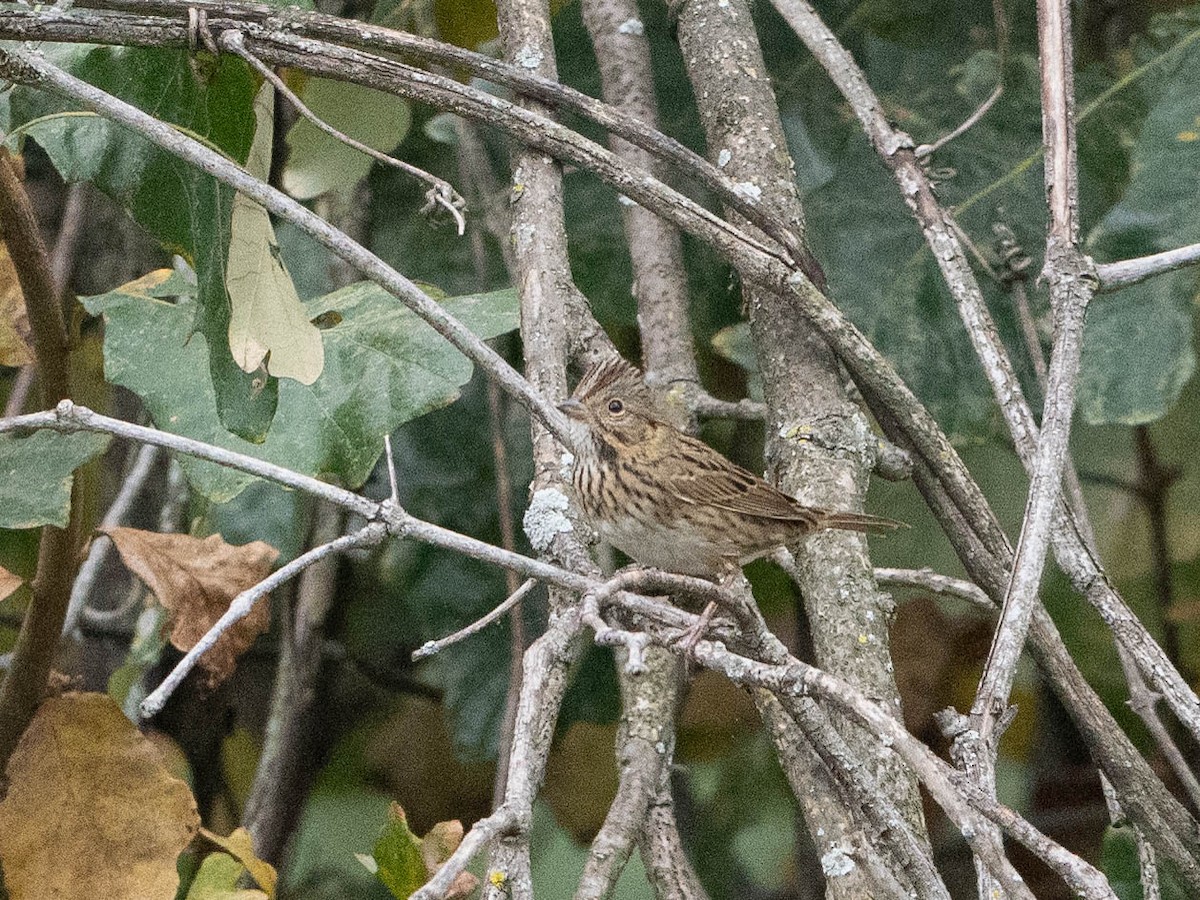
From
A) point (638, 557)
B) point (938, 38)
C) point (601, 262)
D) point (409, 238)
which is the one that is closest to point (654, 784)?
point (638, 557)

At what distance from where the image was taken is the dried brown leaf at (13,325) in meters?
2.69

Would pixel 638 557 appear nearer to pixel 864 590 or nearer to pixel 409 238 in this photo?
pixel 864 590

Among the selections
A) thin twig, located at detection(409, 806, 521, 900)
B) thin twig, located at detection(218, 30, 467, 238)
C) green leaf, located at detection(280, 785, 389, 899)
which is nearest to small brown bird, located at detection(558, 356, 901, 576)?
thin twig, located at detection(218, 30, 467, 238)

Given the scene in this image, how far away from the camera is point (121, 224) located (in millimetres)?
4211

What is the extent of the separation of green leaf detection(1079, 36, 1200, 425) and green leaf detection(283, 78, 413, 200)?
1608 mm

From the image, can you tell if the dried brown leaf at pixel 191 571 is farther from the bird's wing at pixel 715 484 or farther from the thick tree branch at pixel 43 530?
the bird's wing at pixel 715 484

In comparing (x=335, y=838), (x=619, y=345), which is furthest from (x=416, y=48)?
(x=335, y=838)

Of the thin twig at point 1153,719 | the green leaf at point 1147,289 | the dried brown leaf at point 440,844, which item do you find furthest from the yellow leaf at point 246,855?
the green leaf at point 1147,289

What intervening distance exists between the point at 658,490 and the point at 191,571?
0.96 m

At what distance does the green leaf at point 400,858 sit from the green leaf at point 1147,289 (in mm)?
1697

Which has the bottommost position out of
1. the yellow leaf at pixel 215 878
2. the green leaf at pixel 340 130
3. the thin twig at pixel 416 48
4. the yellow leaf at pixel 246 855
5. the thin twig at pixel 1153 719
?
the yellow leaf at pixel 215 878

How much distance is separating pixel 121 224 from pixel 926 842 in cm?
324

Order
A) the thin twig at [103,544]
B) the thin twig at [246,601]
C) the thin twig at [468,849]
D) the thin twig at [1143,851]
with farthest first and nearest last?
the thin twig at [103,544] < the thin twig at [1143,851] < the thin twig at [246,601] < the thin twig at [468,849]

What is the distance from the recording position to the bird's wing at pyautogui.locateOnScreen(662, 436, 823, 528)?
8.77 feet
